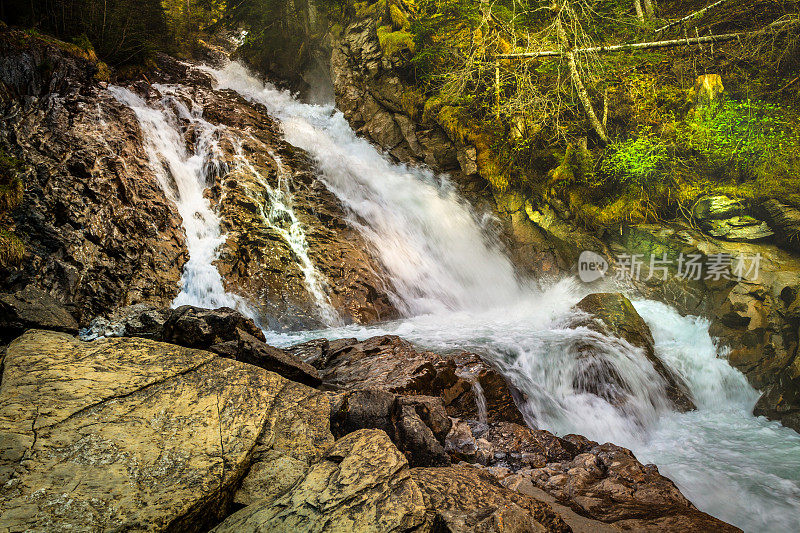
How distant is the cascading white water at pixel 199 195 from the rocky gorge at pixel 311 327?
54 millimetres

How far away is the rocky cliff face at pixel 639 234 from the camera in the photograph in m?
6.32

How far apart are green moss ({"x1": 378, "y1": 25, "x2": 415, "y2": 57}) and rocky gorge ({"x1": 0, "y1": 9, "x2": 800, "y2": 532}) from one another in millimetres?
460

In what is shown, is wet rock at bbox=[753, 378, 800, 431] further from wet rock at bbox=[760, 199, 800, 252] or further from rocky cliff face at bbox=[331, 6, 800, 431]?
wet rock at bbox=[760, 199, 800, 252]

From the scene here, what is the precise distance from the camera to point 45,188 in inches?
224

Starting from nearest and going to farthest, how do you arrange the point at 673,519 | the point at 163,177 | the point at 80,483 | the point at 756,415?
the point at 80,483 → the point at 673,519 → the point at 756,415 → the point at 163,177

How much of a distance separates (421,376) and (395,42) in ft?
37.3

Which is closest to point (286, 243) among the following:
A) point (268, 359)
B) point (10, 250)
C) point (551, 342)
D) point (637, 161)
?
point (10, 250)

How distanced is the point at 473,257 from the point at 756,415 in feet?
20.7

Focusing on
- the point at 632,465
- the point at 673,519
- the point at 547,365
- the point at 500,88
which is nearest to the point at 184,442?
the point at 673,519

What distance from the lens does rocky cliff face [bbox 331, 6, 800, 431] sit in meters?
6.32

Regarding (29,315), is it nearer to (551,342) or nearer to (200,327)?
(200,327)

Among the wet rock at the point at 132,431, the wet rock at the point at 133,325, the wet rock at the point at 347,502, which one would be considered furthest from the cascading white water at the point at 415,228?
the wet rock at the point at 347,502

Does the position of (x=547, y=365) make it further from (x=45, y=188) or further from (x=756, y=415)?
(x=45, y=188)

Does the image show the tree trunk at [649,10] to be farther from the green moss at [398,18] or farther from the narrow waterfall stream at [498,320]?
the green moss at [398,18]
